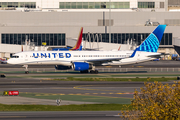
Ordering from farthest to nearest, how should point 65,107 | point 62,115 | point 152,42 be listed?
point 152,42, point 65,107, point 62,115

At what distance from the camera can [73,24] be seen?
5758 inches

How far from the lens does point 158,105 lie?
18.0 metres

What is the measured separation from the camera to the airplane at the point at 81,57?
6869 cm

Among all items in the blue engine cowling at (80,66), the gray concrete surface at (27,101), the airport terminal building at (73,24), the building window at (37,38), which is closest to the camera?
the gray concrete surface at (27,101)

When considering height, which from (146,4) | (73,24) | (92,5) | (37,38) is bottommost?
(37,38)

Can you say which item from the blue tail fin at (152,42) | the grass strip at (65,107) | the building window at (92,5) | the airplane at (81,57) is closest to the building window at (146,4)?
the building window at (92,5)

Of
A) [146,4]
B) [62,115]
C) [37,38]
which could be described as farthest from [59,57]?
[146,4]

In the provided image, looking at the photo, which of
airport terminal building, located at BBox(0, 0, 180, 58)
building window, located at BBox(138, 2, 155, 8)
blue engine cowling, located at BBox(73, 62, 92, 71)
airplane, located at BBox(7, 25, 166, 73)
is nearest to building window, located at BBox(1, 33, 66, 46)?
airport terminal building, located at BBox(0, 0, 180, 58)

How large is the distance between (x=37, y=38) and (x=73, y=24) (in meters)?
16.5

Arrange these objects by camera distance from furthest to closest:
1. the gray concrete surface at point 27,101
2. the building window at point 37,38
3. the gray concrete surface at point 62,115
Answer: the building window at point 37,38 → the gray concrete surface at point 27,101 → the gray concrete surface at point 62,115

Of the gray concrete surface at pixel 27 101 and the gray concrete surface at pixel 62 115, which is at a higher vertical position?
the gray concrete surface at pixel 62 115

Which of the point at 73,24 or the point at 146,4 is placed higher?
the point at 146,4

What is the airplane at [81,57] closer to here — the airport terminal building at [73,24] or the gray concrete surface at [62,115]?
the gray concrete surface at [62,115]

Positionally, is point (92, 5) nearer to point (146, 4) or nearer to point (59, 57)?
point (146, 4)
